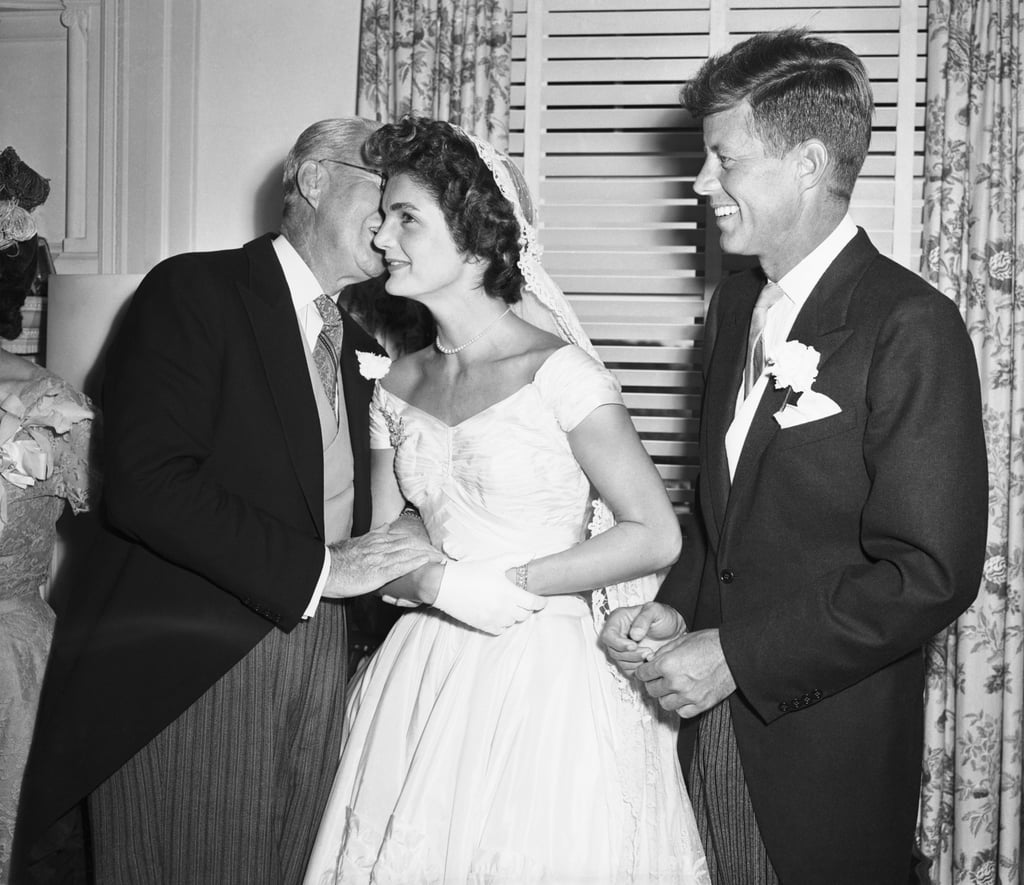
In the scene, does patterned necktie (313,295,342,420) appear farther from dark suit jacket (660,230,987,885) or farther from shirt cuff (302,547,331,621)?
dark suit jacket (660,230,987,885)

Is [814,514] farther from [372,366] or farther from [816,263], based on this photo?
[372,366]

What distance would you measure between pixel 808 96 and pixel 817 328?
443 millimetres

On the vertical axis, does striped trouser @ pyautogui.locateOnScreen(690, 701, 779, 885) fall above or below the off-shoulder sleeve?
below

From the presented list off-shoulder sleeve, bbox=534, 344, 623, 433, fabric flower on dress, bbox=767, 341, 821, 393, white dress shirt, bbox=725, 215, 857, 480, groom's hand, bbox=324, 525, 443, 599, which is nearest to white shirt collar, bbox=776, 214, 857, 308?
white dress shirt, bbox=725, 215, 857, 480

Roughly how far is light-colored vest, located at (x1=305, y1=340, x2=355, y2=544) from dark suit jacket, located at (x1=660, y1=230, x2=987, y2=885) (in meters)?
0.89

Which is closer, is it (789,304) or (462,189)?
(789,304)

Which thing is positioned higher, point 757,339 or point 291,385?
point 757,339

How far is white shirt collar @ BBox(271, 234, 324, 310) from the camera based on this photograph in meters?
2.33

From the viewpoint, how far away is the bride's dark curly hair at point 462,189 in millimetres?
2240

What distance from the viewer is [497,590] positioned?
2.05 metres

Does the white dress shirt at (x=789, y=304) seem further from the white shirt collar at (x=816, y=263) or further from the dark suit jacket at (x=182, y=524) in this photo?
the dark suit jacket at (x=182, y=524)

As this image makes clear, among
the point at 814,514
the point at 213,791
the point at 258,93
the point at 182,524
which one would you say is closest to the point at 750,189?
the point at 814,514

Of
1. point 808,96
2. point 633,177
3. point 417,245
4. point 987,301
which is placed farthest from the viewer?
point 633,177

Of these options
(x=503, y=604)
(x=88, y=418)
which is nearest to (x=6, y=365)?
(x=88, y=418)
